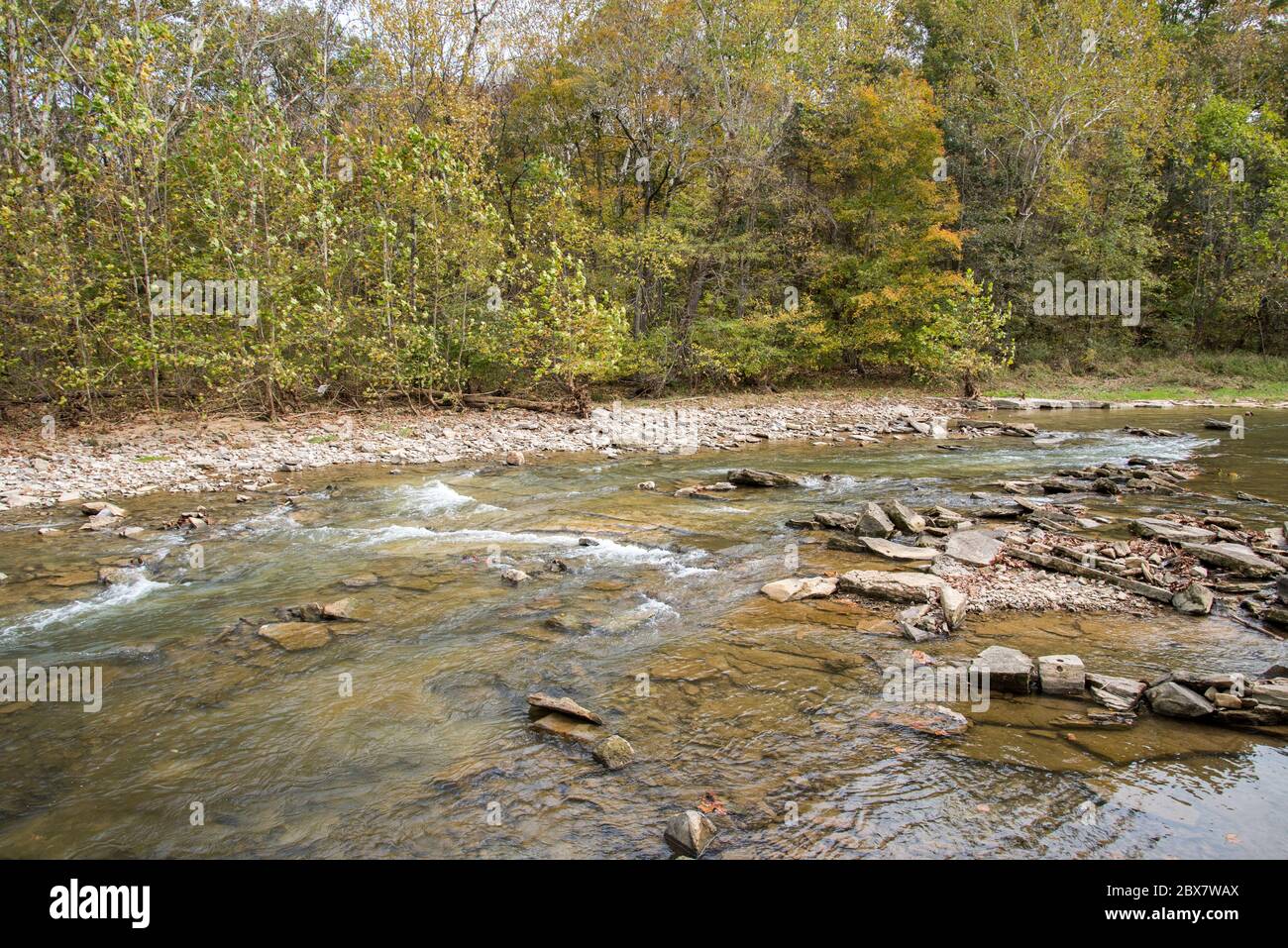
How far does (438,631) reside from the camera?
661cm

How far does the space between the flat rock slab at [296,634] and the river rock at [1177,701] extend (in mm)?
6594

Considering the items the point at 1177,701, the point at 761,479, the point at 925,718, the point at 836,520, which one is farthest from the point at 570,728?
the point at 761,479

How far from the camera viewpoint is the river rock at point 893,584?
689 cm

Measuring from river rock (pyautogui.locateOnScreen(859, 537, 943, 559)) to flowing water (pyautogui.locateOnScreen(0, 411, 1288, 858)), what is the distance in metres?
0.58

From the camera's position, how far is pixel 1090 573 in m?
7.30

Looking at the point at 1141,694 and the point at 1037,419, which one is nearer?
the point at 1141,694

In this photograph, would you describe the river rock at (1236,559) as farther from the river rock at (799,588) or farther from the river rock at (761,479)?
the river rock at (761,479)

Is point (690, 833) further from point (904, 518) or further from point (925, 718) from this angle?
point (904, 518)

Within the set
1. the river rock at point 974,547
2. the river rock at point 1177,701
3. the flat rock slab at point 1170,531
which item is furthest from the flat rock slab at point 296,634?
the flat rock slab at point 1170,531

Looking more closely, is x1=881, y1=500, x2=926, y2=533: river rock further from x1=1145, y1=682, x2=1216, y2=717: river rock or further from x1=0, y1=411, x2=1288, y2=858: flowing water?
x1=1145, y1=682, x2=1216, y2=717: river rock

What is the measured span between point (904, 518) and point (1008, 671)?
444 centimetres

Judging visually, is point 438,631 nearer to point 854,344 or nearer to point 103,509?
point 103,509
